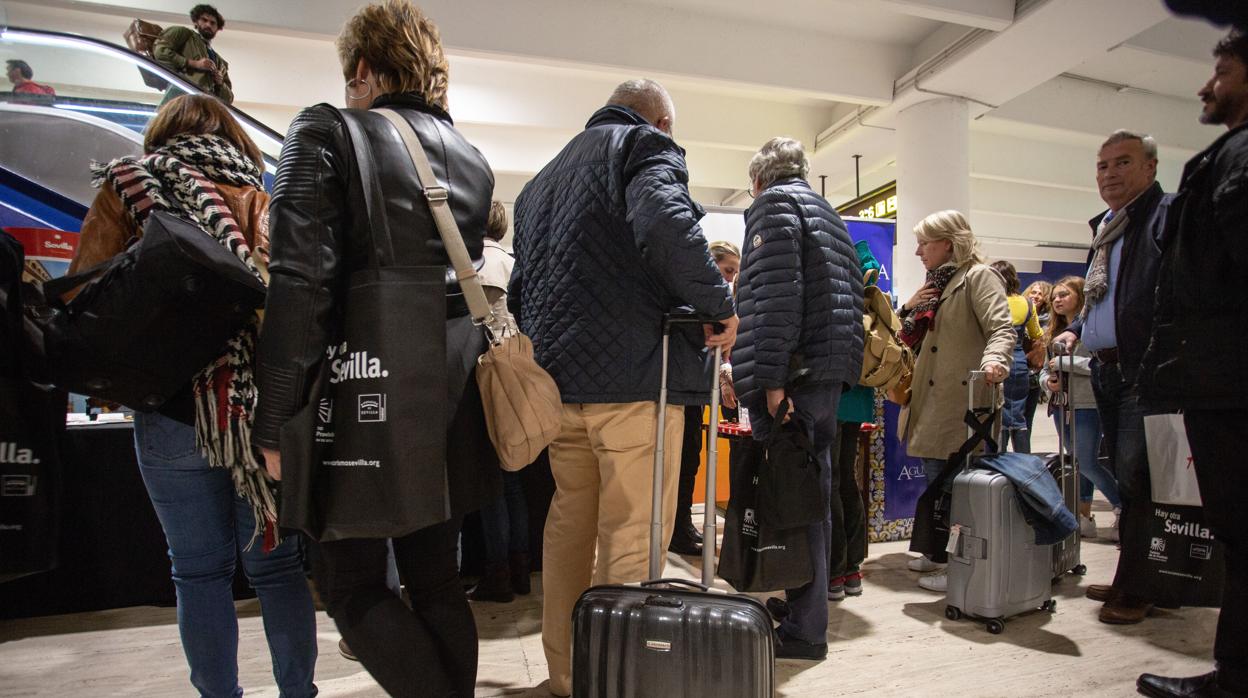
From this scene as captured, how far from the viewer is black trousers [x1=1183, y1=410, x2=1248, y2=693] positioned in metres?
1.60

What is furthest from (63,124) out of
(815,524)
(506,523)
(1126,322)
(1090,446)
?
(1090,446)

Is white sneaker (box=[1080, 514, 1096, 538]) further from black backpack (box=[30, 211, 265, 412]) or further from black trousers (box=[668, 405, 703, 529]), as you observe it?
black backpack (box=[30, 211, 265, 412])

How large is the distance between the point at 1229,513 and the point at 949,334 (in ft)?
4.40

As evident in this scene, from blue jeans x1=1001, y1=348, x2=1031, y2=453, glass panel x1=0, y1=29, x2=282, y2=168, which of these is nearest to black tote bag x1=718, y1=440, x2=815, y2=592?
blue jeans x1=1001, y1=348, x2=1031, y2=453

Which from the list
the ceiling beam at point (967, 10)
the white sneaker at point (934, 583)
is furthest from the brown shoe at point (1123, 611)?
the ceiling beam at point (967, 10)

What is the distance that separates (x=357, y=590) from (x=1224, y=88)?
1703 millimetres

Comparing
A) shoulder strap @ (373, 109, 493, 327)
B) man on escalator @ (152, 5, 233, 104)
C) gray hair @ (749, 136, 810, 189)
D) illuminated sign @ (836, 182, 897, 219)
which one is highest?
illuminated sign @ (836, 182, 897, 219)

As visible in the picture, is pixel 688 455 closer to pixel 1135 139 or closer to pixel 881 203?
pixel 1135 139

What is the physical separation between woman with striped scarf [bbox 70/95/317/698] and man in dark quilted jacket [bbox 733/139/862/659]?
135 centimetres

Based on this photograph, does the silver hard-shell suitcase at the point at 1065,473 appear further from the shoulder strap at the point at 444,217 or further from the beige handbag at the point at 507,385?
the shoulder strap at the point at 444,217

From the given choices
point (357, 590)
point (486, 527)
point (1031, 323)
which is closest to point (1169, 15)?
point (357, 590)

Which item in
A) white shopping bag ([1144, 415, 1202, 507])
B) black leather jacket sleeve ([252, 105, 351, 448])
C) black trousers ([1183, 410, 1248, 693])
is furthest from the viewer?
white shopping bag ([1144, 415, 1202, 507])

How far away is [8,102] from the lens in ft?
12.2

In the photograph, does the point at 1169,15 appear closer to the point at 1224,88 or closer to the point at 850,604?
the point at 1224,88
